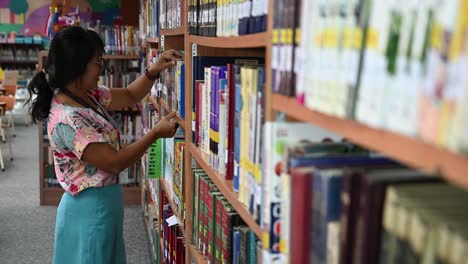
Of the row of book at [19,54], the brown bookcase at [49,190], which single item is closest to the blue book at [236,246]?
the brown bookcase at [49,190]

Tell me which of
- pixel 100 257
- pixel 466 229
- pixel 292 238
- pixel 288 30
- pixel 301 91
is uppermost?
pixel 288 30

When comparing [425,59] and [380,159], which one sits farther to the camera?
[380,159]

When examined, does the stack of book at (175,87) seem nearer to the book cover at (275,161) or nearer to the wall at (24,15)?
the book cover at (275,161)

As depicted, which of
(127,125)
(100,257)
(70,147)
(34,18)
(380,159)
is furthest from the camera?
(34,18)

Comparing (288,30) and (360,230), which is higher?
(288,30)

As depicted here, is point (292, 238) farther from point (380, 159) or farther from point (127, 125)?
point (127, 125)

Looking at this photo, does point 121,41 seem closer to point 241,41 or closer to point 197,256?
point 197,256

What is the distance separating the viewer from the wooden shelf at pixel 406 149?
0.55 meters

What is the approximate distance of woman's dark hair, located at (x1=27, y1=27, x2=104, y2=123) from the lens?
8.23ft

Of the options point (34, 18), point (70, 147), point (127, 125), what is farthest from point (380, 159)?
point (34, 18)

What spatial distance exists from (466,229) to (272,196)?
1.71ft

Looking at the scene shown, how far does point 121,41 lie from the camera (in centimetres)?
590

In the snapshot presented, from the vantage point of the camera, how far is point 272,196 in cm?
112

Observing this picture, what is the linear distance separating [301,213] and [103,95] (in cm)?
232
